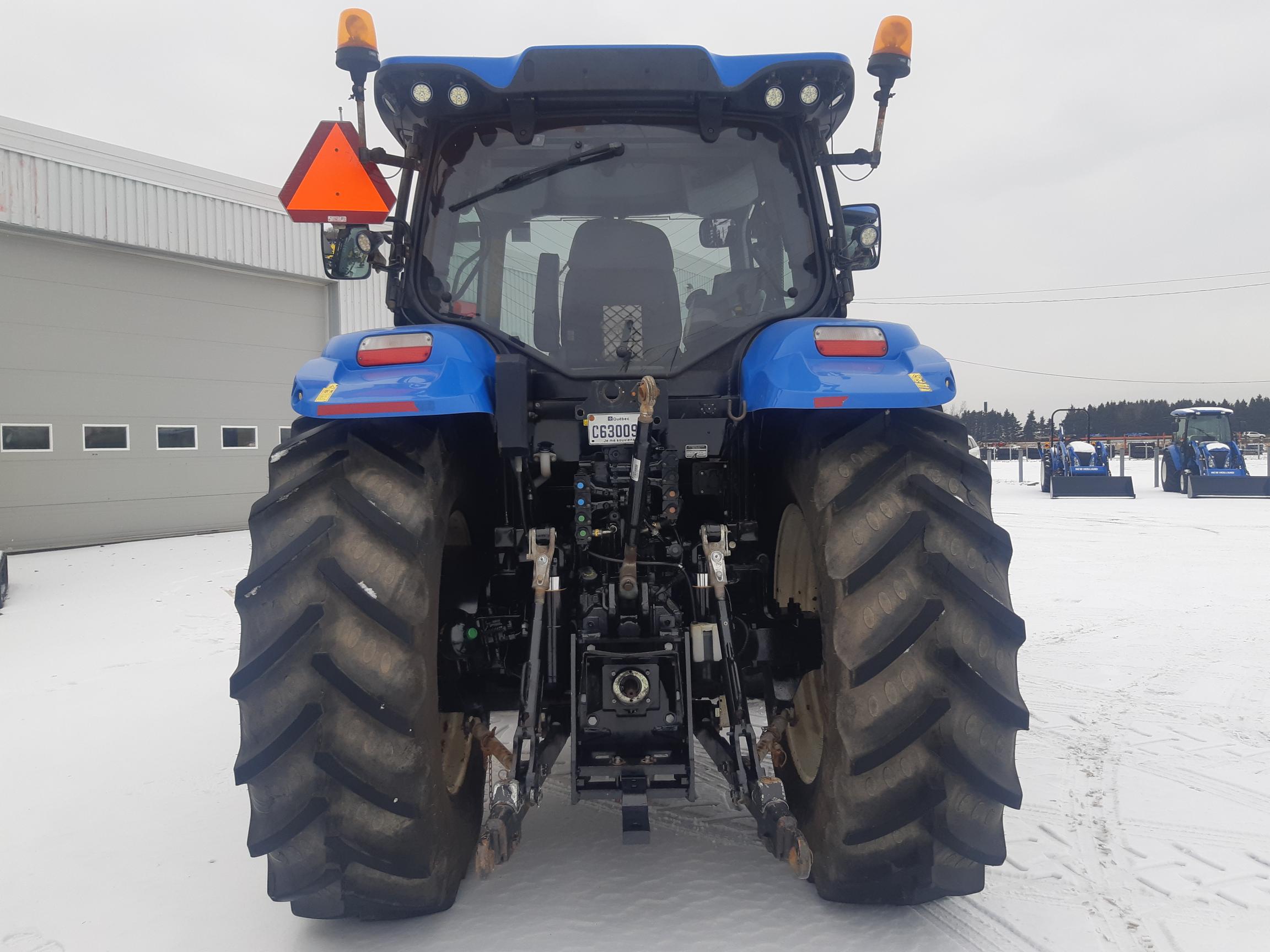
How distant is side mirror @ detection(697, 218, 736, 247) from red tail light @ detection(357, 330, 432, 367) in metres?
1.07

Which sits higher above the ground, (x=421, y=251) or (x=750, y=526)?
(x=421, y=251)

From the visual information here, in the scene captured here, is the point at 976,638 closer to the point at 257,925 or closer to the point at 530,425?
the point at 530,425

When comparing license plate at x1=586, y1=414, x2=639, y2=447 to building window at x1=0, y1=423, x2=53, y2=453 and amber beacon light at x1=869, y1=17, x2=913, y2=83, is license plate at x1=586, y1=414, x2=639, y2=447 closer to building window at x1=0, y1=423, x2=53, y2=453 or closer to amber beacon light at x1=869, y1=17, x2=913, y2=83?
amber beacon light at x1=869, y1=17, x2=913, y2=83

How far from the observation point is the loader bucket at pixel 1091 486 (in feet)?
59.5

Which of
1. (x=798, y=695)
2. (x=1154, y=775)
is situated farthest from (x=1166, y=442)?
(x=798, y=695)

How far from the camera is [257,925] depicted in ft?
7.79

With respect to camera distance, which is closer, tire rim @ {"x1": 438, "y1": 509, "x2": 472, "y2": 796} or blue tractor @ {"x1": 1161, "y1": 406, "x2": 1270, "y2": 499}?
tire rim @ {"x1": 438, "y1": 509, "x2": 472, "y2": 796}

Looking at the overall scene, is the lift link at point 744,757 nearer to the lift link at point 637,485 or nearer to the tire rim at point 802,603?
the tire rim at point 802,603

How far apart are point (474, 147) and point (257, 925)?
2336 millimetres

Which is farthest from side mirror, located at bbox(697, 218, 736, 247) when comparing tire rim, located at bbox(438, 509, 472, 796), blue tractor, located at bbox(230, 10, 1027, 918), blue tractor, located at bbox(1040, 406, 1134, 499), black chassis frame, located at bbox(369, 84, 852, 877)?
blue tractor, located at bbox(1040, 406, 1134, 499)

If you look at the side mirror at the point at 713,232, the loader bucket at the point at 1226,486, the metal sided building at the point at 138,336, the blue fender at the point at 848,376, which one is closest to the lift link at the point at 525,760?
the blue fender at the point at 848,376

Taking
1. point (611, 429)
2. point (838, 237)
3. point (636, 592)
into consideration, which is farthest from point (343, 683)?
point (838, 237)

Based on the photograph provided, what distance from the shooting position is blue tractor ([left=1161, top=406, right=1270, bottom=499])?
704 inches

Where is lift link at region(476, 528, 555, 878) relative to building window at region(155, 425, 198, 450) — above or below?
below
